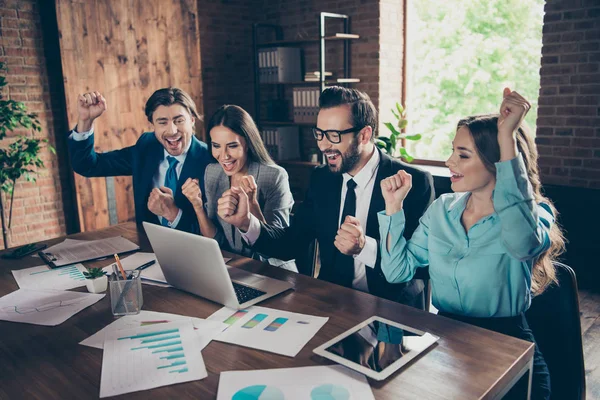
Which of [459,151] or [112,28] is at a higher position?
[112,28]

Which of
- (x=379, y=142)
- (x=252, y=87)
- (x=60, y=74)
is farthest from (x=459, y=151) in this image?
(x=252, y=87)

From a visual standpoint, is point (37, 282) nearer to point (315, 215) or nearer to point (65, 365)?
point (65, 365)

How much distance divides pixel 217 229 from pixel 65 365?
119 centimetres

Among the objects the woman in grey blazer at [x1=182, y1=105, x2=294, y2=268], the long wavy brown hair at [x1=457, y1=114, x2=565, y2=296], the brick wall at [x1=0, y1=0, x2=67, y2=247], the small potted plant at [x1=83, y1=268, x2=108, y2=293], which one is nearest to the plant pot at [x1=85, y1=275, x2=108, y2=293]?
the small potted plant at [x1=83, y1=268, x2=108, y2=293]

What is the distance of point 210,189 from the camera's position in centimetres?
256

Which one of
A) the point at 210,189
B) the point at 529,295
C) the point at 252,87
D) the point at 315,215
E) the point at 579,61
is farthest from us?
the point at 252,87

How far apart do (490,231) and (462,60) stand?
11.8 feet

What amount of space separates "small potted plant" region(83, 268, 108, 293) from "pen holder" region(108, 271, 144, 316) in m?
0.21

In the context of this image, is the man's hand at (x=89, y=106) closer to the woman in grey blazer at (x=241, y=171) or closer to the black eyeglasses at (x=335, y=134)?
the woman in grey blazer at (x=241, y=171)

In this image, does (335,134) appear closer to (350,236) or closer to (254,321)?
(350,236)

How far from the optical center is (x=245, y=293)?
1629 mm

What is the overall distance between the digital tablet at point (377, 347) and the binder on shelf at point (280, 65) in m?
4.04

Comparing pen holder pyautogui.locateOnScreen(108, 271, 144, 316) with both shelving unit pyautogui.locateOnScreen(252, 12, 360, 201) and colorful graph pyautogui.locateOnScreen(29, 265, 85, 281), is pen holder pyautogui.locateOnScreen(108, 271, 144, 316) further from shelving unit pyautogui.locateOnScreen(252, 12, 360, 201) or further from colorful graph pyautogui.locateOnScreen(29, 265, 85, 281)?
shelving unit pyautogui.locateOnScreen(252, 12, 360, 201)

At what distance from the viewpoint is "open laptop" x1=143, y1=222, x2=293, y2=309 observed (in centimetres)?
149
